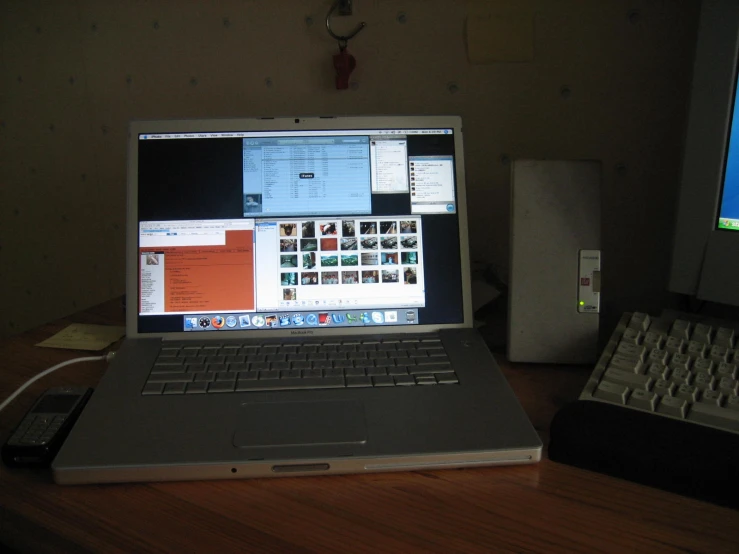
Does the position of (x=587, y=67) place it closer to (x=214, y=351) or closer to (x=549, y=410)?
(x=549, y=410)

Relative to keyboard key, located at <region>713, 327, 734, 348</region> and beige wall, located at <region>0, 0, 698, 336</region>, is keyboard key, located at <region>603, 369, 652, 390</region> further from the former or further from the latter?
beige wall, located at <region>0, 0, 698, 336</region>

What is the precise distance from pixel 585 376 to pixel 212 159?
569 millimetres

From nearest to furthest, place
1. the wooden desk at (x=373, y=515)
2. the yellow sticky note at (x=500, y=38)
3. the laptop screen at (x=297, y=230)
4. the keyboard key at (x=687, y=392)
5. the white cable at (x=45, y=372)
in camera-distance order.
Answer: the wooden desk at (x=373, y=515), the keyboard key at (x=687, y=392), the white cable at (x=45, y=372), the laptop screen at (x=297, y=230), the yellow sticky note at (x=500, y=38)

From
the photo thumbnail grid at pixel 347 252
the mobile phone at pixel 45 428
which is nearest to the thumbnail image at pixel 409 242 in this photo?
the photo thumbnail grid at pixel 347 252

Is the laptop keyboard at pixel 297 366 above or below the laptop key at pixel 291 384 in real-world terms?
above

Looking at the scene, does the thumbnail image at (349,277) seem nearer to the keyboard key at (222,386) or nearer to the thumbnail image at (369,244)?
the thumbnail image at (369,244)

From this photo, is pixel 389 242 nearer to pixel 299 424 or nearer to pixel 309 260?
pixel 309 260

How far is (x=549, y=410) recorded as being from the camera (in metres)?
0.66

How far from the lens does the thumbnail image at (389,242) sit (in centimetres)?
79

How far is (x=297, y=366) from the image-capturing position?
691 millimetres

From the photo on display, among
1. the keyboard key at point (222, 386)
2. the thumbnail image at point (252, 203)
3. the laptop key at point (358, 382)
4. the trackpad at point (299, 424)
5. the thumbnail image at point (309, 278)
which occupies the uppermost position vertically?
the thumbnail image at point (252, 203)

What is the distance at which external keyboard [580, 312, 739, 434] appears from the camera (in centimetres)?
56

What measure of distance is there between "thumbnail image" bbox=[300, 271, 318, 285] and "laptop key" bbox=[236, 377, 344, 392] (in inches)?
6.4

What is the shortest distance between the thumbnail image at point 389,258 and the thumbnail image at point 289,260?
12cm
